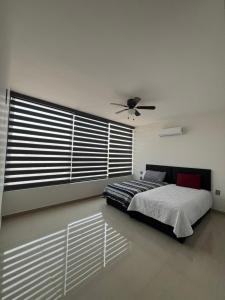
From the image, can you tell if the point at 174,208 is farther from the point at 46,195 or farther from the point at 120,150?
the point at 120,150

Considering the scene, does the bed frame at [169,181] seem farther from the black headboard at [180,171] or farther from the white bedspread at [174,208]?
the white bedspread at [174,208]

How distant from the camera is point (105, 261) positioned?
1822 mm

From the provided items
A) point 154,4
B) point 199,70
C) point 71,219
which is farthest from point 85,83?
point 71,219

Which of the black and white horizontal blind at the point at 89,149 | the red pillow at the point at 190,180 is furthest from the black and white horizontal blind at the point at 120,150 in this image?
the red pillow at the point at 190,180

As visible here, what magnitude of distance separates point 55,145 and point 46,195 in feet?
3.85

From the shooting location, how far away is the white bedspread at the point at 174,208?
2.21m

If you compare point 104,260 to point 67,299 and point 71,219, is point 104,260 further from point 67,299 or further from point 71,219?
point 71,219

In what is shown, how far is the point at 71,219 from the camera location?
9.49 feet

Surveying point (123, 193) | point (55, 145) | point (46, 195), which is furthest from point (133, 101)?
point (46, 195)

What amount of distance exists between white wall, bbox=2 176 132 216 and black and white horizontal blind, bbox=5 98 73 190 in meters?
0.15

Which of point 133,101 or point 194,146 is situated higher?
point 133,101

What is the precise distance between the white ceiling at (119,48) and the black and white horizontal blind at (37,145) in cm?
53

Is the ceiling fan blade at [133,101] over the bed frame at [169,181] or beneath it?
over

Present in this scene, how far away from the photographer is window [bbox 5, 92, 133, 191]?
297 centimetres
